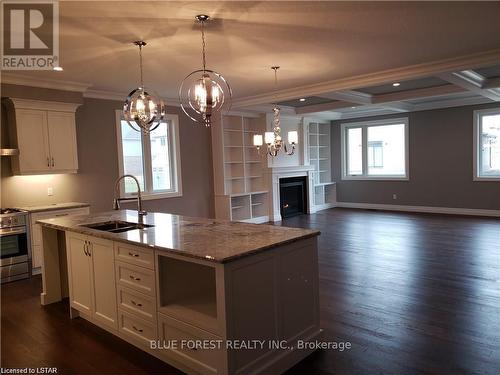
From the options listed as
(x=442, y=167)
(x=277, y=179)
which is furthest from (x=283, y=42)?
(x=442, y=167)

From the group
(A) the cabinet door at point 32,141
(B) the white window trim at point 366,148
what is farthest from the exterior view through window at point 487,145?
(A) the cabinet door at point 32,141

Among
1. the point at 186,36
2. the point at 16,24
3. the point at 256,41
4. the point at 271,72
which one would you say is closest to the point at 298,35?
the point at 256,41

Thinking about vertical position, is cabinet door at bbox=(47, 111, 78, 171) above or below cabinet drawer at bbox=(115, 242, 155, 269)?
above

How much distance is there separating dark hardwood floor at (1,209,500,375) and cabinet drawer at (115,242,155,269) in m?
0.73

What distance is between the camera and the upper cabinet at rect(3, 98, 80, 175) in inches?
196

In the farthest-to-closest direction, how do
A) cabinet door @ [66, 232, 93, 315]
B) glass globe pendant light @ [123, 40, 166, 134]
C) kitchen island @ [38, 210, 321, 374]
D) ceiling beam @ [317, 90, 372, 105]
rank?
1. ceiling beam @ [317, 90, 372, 105]
2. glass globe pendant light @ [123, 40, 166, 134]
3. cabinet door @ [66, 232, 93, 315]
4. kitchen island @ [38, 210, 321, 374]

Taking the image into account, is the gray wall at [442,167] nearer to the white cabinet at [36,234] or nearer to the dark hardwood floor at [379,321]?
the dark hardwood floor at [379,321]

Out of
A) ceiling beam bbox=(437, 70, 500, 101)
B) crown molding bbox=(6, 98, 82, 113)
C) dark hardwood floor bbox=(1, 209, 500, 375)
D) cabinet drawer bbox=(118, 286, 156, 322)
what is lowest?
dark hardwood floor bbox=(1, 209, 500, 375)

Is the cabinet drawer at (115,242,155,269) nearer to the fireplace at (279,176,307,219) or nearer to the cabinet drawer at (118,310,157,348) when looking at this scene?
the cabinet drawer at (118,310,157,348)

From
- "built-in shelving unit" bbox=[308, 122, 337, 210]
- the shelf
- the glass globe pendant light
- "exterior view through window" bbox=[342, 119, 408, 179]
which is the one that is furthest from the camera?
"built-in shelving unit" bbox=[308, 122, 337, 210]

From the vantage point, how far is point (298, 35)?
367cm

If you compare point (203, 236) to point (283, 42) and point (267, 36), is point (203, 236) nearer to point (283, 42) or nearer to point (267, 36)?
point (267, 36)

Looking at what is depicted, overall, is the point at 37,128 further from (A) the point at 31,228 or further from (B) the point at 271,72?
(B) the point at 271,72

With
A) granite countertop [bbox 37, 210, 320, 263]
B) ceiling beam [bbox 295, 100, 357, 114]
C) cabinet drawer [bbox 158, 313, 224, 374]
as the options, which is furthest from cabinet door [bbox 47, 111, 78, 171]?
ceiling beam [bbox 295, 100, 357, 114]
